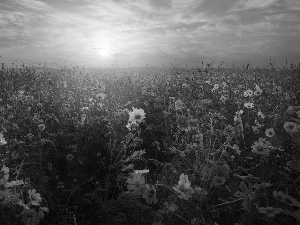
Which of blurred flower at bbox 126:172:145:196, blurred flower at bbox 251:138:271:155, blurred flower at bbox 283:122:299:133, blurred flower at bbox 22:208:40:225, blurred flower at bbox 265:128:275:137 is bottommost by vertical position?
blurred flower at bbox 22:208:40:225

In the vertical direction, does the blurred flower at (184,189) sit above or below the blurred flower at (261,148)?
below

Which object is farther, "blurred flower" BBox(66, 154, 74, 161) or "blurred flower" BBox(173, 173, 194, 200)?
"blurred flower" BBox(66, 154, 74, 161)

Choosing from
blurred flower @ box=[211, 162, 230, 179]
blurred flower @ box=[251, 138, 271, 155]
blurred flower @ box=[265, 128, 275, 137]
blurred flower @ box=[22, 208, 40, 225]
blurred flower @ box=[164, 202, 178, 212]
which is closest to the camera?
blurred flower @ box=[22, 208, 40, 225]

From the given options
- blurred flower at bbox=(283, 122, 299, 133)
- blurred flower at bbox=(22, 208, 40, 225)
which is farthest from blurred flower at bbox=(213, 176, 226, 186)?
blurred flower at bbox=(22, 208, 40, 225)

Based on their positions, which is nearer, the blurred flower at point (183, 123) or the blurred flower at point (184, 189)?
the blurred flower at point (184, 189)

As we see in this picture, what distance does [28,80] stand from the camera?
9.64 meters

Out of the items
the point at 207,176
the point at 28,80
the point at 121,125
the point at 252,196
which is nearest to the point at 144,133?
the point at 121,125

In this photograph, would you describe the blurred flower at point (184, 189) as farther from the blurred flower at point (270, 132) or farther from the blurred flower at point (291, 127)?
the blurred flower at point (270, 132)

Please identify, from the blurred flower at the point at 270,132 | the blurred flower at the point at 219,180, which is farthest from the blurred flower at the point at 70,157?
the blurred flower at the point at 270,132

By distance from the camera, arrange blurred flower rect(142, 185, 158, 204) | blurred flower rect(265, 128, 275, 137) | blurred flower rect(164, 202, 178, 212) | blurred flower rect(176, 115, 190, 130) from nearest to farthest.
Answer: blurred flower rect(164, 202, 178, 212) → blurred flower rect(142, 185, 158, 204) → blurred flower rect(265, 128, 275, 137) → blurred flower rect(176, 115, 190, 130)

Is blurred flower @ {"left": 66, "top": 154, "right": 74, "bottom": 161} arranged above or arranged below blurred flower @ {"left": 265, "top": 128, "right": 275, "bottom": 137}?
below

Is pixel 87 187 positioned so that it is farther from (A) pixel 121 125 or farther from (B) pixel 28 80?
(B) pixel 28 80

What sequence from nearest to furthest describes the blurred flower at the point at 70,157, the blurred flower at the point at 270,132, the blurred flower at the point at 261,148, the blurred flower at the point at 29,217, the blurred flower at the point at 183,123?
the blurred flower at the point at 29,217, the blurred flower at the point at 261,148, the blurred flower at the point at 70,157, the blurred flower at the point at 270,132, the blurred flower at the point at 183,123

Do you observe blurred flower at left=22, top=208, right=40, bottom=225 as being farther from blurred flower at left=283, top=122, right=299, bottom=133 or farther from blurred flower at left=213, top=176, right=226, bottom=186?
blurred flower at left=283, top=122, right=299, bottom=133
